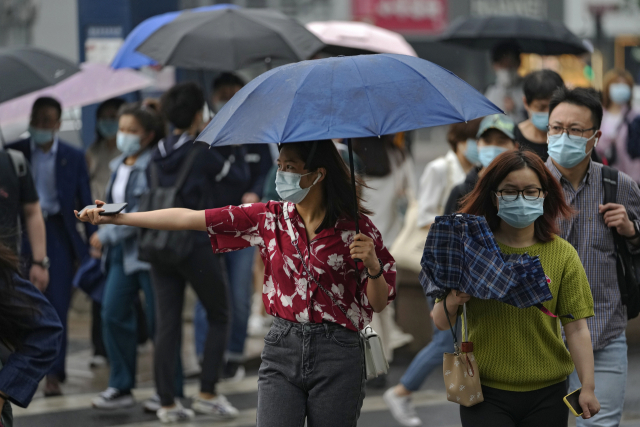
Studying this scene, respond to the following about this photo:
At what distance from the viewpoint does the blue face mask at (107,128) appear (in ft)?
26.8

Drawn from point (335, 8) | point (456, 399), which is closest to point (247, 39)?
point (456, 399)

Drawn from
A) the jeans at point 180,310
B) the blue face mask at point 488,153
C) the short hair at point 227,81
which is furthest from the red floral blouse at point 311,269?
the short hair at point 227,81

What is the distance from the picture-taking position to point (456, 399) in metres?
3.46

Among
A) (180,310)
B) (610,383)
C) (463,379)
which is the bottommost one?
(180,310)

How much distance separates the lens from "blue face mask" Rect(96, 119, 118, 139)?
8.18 m

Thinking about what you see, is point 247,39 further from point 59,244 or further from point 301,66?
point 301,66

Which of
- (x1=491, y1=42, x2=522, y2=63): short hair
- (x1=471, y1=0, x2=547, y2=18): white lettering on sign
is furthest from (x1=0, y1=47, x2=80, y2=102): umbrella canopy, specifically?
(x1=471, y1=0, x2=547, y2=18): white lettering on sign

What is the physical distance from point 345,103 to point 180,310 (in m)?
3.22

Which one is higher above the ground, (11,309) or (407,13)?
(407,13)

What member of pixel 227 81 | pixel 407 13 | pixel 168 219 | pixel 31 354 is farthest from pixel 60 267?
pixel 407 13

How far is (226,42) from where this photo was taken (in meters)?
6.57

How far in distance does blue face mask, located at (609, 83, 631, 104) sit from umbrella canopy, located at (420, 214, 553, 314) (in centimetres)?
726

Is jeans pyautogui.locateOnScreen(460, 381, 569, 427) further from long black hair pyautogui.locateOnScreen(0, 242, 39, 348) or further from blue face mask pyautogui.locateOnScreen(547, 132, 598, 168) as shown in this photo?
long black hair pyautogui.locateOnScreen(0, 242, 39, 348)

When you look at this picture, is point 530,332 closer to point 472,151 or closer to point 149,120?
point 472,151
